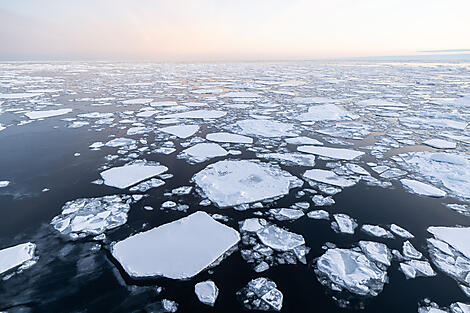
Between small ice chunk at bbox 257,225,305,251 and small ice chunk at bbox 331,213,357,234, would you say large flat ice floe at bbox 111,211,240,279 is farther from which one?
small ice chunk at bbox 331,213,357,234

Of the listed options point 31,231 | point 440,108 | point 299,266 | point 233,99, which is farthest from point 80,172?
point 440,108

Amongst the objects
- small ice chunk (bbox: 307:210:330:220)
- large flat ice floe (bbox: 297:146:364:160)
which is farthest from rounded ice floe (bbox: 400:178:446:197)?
small ice chunk (bbox: 307:210:330:220)

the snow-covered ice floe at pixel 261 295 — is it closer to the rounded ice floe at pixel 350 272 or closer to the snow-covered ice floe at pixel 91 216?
the rounded ice floe at pixel 350 272

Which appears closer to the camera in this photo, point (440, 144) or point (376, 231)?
point (376, 231)

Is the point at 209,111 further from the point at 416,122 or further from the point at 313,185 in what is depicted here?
the point at 416,122

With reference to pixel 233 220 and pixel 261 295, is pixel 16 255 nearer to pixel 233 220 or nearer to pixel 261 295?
pixel 233 220

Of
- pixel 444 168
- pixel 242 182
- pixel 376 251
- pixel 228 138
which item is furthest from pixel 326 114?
pixel 376 251
